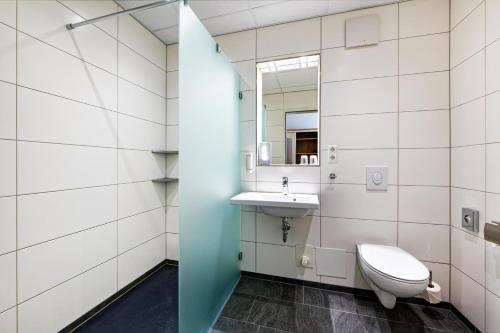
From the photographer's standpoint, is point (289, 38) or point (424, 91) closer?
point (424, 91)

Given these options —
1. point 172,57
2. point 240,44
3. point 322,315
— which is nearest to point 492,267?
point 322,315

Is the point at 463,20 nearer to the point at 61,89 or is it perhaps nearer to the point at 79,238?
the point at 61,89

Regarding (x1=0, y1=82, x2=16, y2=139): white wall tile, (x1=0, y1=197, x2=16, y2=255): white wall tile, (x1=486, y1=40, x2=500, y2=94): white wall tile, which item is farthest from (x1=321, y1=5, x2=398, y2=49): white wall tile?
(x1=0, y1=197, x2=16, y2=255): white wall tile

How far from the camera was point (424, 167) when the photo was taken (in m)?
1.62

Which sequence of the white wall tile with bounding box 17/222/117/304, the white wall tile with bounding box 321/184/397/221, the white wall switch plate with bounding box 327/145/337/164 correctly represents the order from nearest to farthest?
the white wall tile with bounding box 17/222/117/304 < the white wall tile with bounding box 321/184/397/221 < the white wall switch plate with bounding box 327/145/337/164

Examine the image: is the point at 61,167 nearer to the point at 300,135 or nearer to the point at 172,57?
the point at 172,57

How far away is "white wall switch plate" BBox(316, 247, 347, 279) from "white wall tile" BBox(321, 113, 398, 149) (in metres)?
0.92

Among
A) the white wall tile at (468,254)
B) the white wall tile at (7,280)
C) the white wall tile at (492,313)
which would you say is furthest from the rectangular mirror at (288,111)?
the white wall tile at (7,280)

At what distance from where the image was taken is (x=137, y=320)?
1.48 m

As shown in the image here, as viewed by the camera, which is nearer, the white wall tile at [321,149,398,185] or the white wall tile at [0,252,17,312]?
the white wall tile at [0,252,17,312]

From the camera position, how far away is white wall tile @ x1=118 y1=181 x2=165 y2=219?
5.79 ft

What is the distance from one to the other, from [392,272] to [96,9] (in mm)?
2766

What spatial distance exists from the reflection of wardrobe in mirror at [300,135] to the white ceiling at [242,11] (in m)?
0.85

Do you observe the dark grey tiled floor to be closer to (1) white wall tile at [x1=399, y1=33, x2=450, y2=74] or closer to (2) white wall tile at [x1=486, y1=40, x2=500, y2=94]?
(2) white wall tile at [x1=486, y1=40, x2=500, y2=94]
